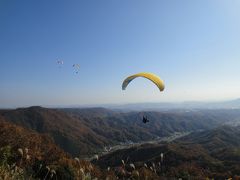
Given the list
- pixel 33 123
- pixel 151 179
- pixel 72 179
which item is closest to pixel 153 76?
pixel 72 179

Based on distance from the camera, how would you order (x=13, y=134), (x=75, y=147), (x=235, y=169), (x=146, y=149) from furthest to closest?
(x=75, y=147)
(x=146, y=149)
(x=235, y=169)
(x=13, y=134)

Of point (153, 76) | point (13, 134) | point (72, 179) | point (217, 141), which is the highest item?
point (153, 76)

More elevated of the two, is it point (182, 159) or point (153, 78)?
point (153, 78)

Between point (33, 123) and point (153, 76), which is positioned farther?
point (33, 123)

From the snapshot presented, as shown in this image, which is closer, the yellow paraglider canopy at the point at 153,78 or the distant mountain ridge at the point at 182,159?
the yellow paraglider canopy at the point at 153,78

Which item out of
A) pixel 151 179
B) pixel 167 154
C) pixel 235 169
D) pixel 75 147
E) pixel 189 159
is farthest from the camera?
pixel 75 147

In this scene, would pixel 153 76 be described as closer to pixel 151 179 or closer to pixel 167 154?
pixel 151 179

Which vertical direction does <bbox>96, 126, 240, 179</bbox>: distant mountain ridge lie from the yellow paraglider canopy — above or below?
below

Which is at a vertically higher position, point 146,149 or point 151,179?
point 151,179

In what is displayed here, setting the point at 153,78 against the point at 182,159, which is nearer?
the point at 153,78

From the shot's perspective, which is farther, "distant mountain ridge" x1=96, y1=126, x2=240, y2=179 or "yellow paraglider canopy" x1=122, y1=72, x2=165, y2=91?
"distant mountain ridge" x1=96, y1=126, x2=240, y2=179

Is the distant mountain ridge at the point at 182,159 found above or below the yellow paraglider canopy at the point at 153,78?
below
